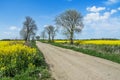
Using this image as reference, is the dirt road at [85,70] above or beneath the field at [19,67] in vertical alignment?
beneath

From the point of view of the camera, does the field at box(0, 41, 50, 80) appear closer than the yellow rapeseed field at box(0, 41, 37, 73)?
Yes

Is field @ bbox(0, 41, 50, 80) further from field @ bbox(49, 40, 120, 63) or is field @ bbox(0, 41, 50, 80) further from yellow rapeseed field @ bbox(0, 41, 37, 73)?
field @ bbox(49, 40, 120, 63)

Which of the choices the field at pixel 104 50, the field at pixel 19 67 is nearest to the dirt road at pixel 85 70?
the field at pixel 19 67

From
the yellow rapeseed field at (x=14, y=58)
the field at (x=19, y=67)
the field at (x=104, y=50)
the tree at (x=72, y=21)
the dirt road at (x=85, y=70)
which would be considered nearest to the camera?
the field at (x=19, y=67)

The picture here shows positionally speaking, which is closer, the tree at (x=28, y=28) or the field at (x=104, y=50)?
the field at (x=104, y=50)

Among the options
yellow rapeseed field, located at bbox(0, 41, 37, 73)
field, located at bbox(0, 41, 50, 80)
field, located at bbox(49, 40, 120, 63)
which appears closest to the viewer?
field, located at bbox(0, 41, 50, 80)

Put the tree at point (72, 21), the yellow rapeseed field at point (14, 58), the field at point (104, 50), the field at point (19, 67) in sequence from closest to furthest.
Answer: the field at point (19, 67), the yellow rapeseed field at point (14, 58), the field at point (104, 50), the tree at point (72, 21)

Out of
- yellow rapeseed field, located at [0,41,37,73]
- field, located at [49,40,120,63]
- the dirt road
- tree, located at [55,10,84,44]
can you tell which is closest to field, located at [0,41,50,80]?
yellow rapeseed field, located at [0,41,37,73]

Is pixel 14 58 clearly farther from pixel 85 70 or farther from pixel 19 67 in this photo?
pixel 85 70

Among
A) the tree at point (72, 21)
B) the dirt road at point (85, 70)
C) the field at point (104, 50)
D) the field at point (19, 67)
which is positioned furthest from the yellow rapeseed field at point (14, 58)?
the tree at point (72, 21)

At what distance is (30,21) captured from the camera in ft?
335

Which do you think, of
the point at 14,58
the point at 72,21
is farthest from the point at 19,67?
the point at 72,21

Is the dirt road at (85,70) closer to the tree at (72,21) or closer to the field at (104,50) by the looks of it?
the field at (104,50)

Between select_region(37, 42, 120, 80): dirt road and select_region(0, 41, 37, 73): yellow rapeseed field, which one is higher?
select_region(0, 41, 37, 73): yellow rapeseed field
